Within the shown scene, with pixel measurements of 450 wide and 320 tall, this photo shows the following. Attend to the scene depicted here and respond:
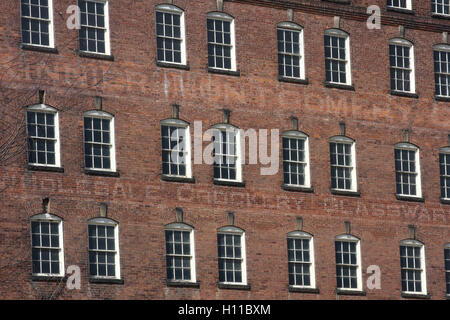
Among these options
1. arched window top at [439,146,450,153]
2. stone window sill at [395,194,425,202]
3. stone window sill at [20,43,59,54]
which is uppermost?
stone window sill at [20,43,59,54]

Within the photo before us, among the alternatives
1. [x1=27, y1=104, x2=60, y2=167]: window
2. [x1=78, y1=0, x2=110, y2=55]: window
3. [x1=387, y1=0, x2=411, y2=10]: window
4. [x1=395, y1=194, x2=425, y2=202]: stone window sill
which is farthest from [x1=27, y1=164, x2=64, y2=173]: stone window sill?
[x1=387, y1=0, x2=411, y2=10]: window

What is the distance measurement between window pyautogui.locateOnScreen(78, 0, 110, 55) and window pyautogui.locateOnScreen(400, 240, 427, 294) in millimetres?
12679

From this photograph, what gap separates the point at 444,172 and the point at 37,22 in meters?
15.9

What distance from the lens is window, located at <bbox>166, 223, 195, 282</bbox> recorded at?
5359cm

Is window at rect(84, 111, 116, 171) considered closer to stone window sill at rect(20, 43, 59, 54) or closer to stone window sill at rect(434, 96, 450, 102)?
stone window sill at rect(20, 43, 59, 54)

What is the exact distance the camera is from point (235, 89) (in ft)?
183

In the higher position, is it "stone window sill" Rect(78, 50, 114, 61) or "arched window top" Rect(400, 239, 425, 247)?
"stone window sill" Rect(78, 50, 114, 61)

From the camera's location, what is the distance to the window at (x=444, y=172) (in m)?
59.3

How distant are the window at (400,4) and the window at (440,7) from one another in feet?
3.36

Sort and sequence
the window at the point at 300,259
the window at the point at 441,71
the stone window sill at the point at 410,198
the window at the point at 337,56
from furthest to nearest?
1. the window at the point at 441,71
2. the stone window sill at the point at 410,198
3. the window at the point at 337,56
4. the window at the point at 300,259

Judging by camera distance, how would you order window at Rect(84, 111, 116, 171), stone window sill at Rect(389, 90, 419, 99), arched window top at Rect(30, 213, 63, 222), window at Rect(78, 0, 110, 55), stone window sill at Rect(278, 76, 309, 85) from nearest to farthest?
1. arched window top at Rect(30, 213, 63, 222)
2. window at Rect(84, 111, 116, 171)
3. window at Rect(78, 0, 110, 55)
4. stone window sill at Rect(278, 76, 309, 85)
5. stone window sill at Rect(389, 90, 419, 99)

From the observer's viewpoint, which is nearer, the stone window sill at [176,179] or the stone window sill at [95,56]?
the stone window sill at [95,56]

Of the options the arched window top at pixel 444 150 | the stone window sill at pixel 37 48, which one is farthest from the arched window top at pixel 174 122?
the arched window top at pixel 444 150

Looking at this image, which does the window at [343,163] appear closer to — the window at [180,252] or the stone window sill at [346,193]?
the stone window sill at [346,193]
